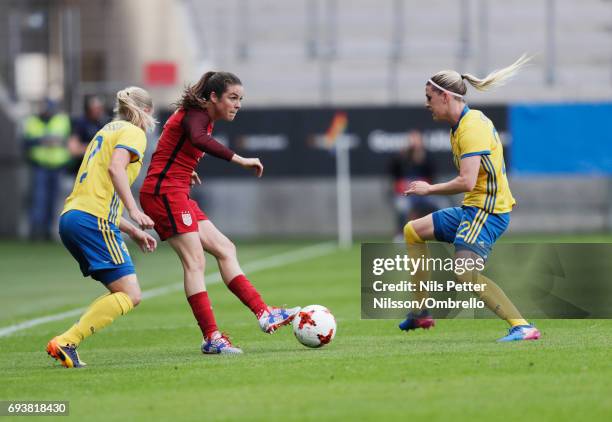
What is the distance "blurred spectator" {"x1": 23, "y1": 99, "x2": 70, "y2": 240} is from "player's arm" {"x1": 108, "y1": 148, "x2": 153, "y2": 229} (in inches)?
676

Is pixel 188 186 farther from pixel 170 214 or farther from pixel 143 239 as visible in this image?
pixel 143 239

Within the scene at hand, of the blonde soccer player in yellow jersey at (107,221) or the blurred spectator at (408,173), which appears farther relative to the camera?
the blurred spectator at (408,173)

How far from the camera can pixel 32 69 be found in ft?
89.1

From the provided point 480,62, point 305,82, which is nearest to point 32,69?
point 305,82

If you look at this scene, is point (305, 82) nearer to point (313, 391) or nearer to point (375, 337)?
point (375, 337)

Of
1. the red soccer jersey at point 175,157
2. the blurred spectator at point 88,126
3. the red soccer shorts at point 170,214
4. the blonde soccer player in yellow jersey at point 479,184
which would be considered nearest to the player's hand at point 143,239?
the red soccer shorts at point 170,214

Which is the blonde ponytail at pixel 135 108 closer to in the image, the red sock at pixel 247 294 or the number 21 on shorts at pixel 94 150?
the number 21 on shorts at pixel 94 150

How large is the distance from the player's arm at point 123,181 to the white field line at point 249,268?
3115mm

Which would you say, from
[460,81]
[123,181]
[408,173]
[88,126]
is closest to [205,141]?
[123,181]

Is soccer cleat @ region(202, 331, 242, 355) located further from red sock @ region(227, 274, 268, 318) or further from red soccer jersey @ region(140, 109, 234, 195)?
red soccer jersey @ region(140, 109, 234, 195)

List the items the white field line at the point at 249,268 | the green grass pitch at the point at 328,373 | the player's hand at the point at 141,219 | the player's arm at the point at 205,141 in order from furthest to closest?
1. the white field line at the point at 249,268
2. the player's arm at the point at 205,141
3. the player's hand at the point at 141,219
4. the green grass pitch at the point at 328,373

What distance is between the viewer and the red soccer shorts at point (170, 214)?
8789 mm

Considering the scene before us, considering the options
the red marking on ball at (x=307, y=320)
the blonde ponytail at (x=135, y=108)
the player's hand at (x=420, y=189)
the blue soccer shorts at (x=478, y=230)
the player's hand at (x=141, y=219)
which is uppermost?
the blonde ponytail at (x=135, y=108)

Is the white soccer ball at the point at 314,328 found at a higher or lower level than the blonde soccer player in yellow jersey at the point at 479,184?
lower
